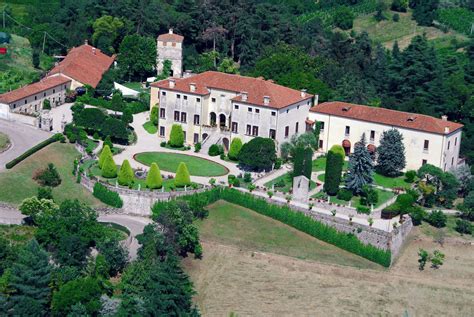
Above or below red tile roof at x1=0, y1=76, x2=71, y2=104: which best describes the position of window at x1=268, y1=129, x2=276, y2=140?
below

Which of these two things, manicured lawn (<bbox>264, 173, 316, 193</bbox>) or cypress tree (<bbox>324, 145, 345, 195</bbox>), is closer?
cypress tree (<bbox>324, 145, 345, 195</bbox>)

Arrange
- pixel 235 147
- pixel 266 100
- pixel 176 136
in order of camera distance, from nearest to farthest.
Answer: pixel 235 147 < pixel 266 100 < pixel 176 136

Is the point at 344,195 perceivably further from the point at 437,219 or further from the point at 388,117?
the point at 388,117

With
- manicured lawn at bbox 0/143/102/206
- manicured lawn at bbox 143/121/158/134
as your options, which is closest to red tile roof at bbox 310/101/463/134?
manicured lawn at bbox 143/121/158/134

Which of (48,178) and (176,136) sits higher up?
(176,136)

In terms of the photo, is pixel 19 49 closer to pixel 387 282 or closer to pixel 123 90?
pixel 123 90

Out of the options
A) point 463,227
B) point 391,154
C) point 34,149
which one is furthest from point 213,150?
point 463,227

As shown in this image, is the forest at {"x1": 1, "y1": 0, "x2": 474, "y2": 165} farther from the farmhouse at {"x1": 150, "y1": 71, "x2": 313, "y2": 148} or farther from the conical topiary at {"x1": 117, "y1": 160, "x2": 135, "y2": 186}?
the conical topiary at {"x1": 117, "y1": 160, "x2": 135, "y2": 186}
